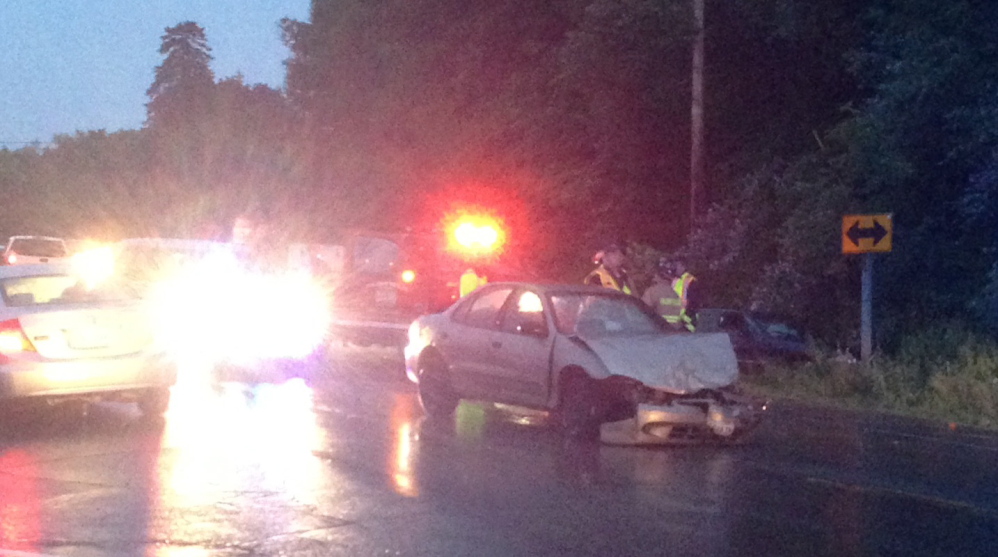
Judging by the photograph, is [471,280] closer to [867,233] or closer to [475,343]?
[475,343]

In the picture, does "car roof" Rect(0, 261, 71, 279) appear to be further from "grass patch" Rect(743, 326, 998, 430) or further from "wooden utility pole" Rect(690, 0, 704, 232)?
"wooden utility pole" Rect(690, 0, 704, 232)

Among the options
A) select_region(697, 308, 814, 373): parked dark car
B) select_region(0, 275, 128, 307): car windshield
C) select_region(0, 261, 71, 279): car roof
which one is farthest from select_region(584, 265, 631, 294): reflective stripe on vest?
select_region(0, 261, 71, 279): car roof

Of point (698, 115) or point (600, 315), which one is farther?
point (698, 115)

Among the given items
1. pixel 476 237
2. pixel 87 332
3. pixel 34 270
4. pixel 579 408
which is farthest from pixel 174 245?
pixel 579 408

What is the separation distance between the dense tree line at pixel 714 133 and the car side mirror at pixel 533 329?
800cm

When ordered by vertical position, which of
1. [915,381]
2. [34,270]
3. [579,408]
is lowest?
[579,408]

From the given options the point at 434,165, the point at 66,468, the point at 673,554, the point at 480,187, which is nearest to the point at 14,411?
the point at 66,468

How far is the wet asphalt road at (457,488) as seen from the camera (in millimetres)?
7328

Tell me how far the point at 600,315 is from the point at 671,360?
1.08m

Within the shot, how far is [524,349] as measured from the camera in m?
11.5

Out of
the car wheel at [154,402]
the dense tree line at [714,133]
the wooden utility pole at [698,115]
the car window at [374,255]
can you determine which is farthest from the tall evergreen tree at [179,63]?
the car wheel at [154,402]

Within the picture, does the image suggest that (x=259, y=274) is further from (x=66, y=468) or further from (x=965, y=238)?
(x=965, y=238)

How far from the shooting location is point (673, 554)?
704 centimetres

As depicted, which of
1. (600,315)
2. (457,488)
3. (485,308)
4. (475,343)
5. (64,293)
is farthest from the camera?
(485,308)
